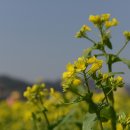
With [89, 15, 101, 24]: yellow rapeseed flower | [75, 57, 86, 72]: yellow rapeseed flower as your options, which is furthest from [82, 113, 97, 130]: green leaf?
[89, 15, 101, 24]: yellow rapeseed flower

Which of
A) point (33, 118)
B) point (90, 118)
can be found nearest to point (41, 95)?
point (33, 118)

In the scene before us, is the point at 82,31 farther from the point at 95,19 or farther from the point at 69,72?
the point at 69,72

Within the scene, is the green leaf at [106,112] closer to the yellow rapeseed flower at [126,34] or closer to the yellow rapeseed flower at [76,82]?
the yellow rapeseed flower at [76,82]

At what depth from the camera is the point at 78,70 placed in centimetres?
245

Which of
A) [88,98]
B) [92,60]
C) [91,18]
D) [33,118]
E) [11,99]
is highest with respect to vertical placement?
[91,18]

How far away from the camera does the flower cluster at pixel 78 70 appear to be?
2461mm

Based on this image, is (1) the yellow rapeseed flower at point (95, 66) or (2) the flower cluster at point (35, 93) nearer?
(1) the yellow rapeseed flower at point (95, 66)

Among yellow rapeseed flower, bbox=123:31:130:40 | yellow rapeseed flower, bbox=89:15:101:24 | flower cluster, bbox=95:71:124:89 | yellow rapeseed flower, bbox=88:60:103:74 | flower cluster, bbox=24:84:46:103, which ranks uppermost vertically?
yellow rapeseed flower, bbox=89:15:101:24

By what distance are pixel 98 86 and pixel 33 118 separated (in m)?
1.44

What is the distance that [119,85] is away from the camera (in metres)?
2.55

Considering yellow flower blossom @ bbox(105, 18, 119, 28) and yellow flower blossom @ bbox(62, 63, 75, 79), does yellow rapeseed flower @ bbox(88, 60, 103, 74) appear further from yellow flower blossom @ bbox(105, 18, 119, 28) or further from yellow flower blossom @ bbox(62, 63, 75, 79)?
yellow flower blossom @ bbox(105, 18, 119, 28)

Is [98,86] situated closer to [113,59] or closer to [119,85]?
[119,85]

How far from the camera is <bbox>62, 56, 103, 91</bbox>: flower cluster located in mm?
2461

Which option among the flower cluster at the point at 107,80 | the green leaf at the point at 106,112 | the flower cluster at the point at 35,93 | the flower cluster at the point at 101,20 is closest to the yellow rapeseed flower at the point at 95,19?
the flower cluster at the point at 101,20
